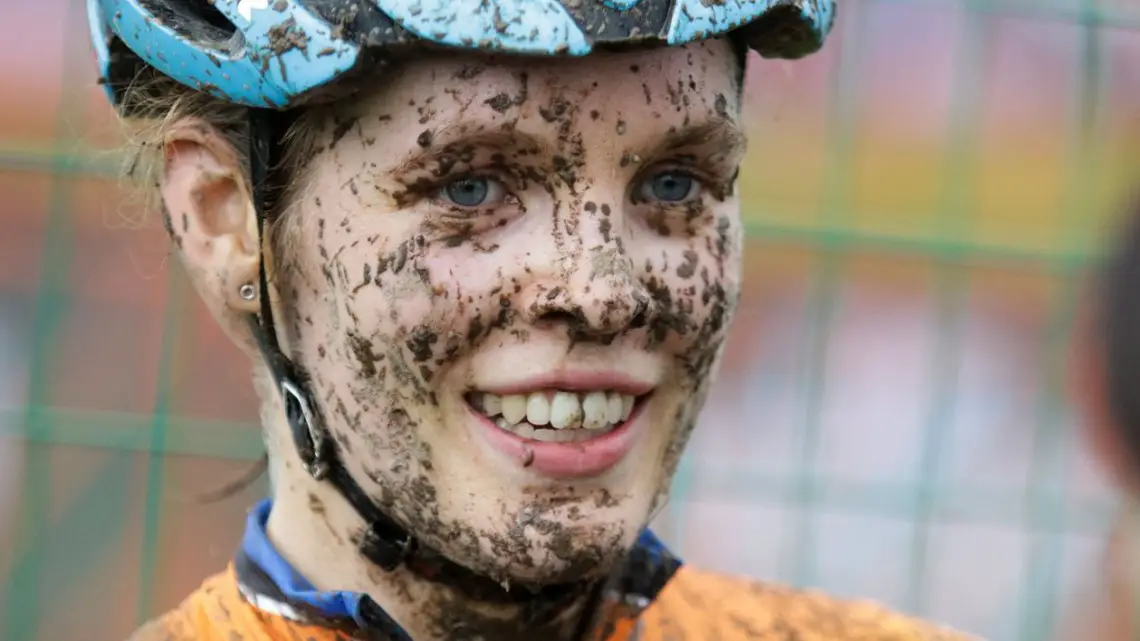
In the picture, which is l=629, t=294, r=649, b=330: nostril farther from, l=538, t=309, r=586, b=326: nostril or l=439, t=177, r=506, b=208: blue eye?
l=439, t=177, r=506, b=208: blue eye

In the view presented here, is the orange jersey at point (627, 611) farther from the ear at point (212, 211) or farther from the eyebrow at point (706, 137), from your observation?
the eyebrow at point (706, 137)

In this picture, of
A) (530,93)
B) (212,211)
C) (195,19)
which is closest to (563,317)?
(530,93)

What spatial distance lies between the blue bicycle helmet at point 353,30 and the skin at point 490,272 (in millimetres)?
62

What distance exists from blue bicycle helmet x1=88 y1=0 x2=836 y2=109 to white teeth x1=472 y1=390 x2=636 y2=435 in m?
0.44

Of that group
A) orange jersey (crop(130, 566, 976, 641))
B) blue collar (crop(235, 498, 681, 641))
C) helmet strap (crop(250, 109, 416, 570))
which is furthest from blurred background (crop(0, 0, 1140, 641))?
helmet strap (crop(250, 109, 416, 570))

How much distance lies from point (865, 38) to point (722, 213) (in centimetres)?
270

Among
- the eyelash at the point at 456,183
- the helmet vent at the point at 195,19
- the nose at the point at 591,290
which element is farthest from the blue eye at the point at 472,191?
the helmet vent at the point at 195,19

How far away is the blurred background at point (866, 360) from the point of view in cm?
425

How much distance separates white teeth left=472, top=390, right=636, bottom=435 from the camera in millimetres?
1926

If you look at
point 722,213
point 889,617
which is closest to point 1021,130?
point 889,617

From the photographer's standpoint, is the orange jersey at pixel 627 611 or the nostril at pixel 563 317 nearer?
the nostril at pixel 563 317

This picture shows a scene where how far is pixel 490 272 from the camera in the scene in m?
1.89

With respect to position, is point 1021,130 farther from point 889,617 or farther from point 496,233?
point 496,233

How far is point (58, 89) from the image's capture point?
13.7 feet
